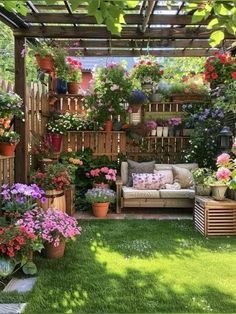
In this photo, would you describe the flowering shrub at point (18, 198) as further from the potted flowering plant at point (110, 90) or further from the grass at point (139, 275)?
the potted flowering plant at point (110, 90)

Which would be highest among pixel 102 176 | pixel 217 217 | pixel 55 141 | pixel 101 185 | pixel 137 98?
pixel 137 98

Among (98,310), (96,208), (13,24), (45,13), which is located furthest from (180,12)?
(98,310)

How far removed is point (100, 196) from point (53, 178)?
1175mm

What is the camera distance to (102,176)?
288 inches

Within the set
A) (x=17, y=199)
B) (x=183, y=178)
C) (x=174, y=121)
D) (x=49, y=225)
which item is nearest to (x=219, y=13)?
(x=49, y=225)

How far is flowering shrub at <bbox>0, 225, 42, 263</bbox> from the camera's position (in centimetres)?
361

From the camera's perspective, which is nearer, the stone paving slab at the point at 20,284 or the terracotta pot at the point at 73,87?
the stone paving slab at the point at 20,284

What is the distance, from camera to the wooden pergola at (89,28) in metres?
4.99

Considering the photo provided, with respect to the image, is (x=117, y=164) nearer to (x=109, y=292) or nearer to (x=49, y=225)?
(x=49, y=225)

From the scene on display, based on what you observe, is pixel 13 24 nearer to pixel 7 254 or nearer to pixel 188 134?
pixel 7 254

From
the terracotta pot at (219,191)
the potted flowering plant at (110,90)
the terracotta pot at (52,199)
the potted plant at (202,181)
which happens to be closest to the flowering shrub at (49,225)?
the terracotta pot at (52,199)

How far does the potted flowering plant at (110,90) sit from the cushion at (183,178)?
163cm

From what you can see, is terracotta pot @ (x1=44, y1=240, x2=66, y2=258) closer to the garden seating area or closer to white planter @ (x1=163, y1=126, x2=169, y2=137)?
the garden seating area

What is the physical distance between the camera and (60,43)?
7.21 metres
